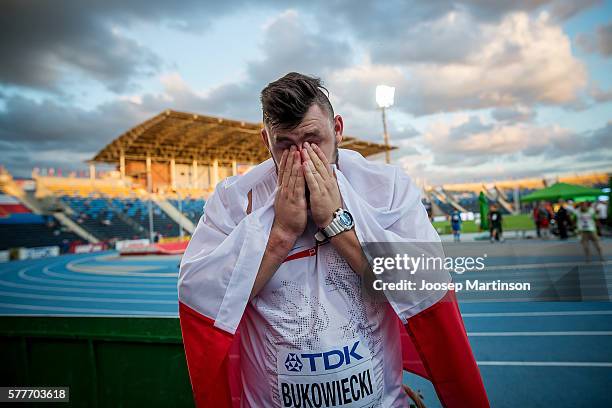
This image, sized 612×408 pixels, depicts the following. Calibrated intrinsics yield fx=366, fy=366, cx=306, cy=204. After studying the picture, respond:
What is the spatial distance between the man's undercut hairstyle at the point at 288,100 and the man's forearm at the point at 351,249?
0.40 m

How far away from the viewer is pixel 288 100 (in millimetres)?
1194

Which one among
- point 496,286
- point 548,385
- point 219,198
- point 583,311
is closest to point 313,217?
point 219,198

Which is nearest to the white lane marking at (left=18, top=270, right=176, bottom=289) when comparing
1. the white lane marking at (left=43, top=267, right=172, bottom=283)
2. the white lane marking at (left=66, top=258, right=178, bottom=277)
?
the white lane marking at (left=43, top=267, right=172, bottom=283)

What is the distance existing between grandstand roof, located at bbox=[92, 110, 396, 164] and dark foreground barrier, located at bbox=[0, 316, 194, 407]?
24973 mm

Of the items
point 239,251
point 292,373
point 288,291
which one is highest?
point 239,251

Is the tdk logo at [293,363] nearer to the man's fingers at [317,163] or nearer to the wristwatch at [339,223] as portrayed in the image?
the wristwatch at [339,223]

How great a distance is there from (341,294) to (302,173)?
16.6 inches

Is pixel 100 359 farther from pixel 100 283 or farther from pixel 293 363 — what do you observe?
pixel 100 283

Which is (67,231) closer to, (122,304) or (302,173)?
(122,304)

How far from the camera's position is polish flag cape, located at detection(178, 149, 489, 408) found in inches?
46.1

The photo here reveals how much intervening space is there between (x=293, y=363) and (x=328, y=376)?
12 centimetres

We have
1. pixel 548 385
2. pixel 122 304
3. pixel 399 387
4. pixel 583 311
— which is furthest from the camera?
pixel 122 304

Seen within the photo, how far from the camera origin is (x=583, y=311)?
231 inches

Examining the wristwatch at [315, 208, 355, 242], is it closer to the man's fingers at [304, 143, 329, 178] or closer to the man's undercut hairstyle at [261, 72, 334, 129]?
the man's fingers at [304, 143, 329, 178]
